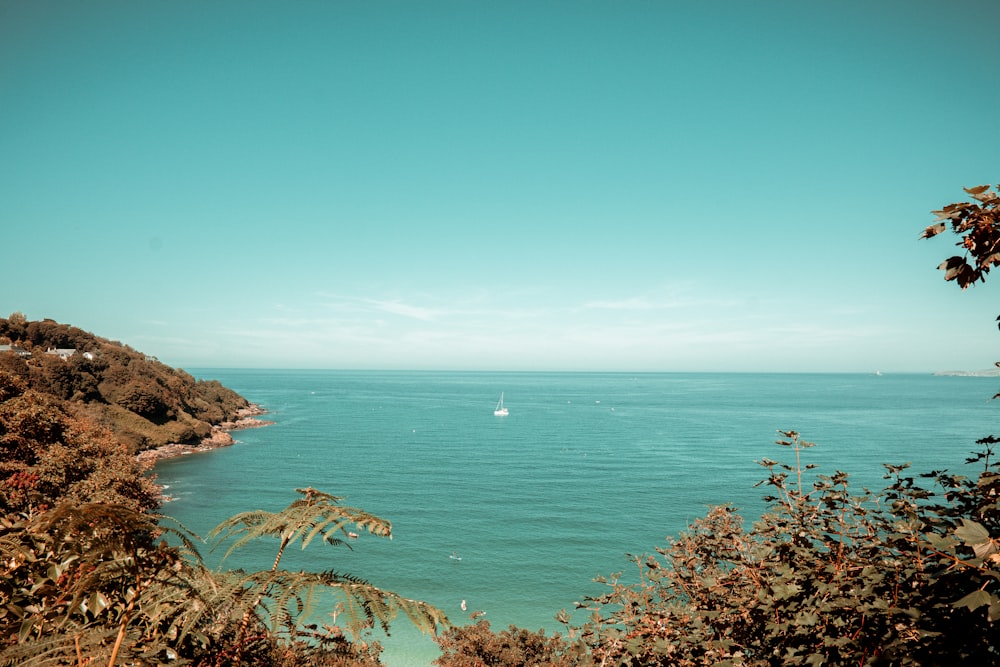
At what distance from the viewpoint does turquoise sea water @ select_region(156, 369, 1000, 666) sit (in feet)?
106

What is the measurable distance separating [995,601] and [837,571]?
113 cm

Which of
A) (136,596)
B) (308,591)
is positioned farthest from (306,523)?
(136,596)

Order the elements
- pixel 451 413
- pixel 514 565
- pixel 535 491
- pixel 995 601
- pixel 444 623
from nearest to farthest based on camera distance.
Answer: pixel 995 601 → pixel 444 623 → pixel 514 565 → pixel 535 491 → pixel 451 413

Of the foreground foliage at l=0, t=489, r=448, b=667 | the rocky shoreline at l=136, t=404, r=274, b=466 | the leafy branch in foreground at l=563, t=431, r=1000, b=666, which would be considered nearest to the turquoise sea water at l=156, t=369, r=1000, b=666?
the rocky shoreline at l=136, t=404, r=274, b=466

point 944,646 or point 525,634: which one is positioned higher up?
point 944,646

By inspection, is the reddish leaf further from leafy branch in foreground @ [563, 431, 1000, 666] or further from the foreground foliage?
the foreground foliage

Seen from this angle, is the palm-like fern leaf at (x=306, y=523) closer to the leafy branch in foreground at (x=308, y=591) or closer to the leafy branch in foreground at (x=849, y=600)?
the leafy branch in foreground at (x=308, y=591)

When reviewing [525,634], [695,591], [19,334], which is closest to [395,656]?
[525,634]

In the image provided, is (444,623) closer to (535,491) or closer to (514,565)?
(514,565)

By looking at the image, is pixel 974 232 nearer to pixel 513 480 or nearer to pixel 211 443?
pixel 513 480

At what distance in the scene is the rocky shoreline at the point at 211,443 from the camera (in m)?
60.3

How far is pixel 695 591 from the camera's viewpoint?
4.67 m

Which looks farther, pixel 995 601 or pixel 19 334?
pixel 19 334

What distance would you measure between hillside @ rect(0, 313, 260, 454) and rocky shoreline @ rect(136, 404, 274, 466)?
0.68m
